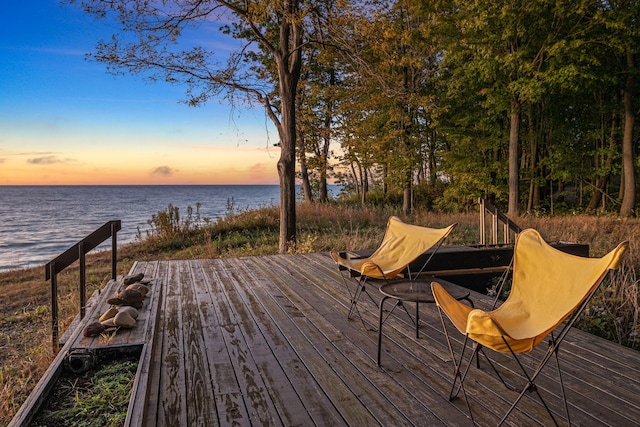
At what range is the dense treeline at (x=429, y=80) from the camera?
8.66 metres

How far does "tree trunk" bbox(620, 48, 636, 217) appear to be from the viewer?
42.1 feet

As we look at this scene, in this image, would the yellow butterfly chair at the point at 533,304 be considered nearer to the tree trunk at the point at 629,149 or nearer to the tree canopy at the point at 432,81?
the tree canopy at the point at 432,81

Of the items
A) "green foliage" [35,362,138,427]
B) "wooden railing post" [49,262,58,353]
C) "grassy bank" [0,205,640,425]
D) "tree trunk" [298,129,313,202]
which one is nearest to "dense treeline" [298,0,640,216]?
"tree trunk" [298,129,313,202]

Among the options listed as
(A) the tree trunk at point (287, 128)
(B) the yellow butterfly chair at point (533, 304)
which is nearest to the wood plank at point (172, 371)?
(B) the yellow butterfly chair at point (533, 304)

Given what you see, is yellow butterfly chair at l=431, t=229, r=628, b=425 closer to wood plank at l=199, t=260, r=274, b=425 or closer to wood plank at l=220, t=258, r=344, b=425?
wood plank at l=220, t=258, r=344, b=425

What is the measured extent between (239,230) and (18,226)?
19004 millimetres

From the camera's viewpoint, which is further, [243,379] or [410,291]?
[410,291]

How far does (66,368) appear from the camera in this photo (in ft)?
9.25

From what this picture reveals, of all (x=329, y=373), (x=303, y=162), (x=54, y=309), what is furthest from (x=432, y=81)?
(x=329, y=373)

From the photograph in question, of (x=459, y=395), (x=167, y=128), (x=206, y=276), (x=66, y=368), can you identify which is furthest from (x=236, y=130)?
(x=167, y=128)

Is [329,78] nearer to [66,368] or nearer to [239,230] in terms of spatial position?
[239,230]

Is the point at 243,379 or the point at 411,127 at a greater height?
the point at 411,127

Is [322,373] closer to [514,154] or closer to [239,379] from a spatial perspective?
[239,379]

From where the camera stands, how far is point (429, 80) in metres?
16.2
